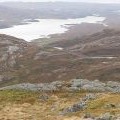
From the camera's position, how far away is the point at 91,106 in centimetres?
5116

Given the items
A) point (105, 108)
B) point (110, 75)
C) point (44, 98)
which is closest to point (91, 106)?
point (105, 108)

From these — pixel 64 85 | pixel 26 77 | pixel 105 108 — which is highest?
pixel 105 108

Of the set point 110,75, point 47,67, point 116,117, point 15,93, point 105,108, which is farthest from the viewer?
point 47,67

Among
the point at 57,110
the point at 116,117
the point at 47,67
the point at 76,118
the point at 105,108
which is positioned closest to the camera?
the point at 116,117

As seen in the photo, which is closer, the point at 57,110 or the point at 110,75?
the point at 57,110

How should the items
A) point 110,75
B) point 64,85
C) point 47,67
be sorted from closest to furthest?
point 64,85 < point 110,75 < point 47,67

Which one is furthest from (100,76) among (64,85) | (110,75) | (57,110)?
(57,110)

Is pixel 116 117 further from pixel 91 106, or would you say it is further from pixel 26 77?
pixel 26 77

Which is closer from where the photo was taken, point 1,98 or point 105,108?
point 105,108

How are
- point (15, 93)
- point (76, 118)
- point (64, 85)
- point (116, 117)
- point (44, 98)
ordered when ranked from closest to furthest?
point (116, 117)
point (76, 118)
point (44, 98)
point (15, 93)
point (64, 85)

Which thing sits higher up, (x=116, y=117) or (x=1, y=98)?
(x=116, y=117)

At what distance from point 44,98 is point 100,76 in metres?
112

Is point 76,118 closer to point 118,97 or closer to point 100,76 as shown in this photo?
point 118,97

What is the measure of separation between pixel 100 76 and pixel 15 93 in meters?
109
